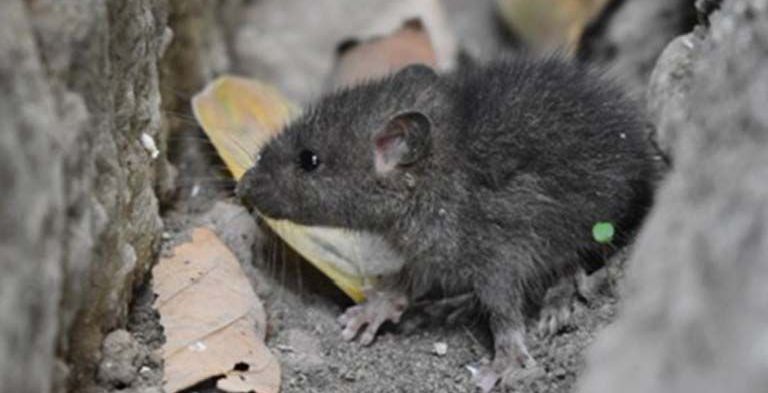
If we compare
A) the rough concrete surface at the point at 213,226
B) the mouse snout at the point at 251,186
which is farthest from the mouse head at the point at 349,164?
the rough concrete surface at the point at 213,226

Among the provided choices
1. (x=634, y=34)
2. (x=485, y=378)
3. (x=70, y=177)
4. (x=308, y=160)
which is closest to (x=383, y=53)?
(x=634, y=34)

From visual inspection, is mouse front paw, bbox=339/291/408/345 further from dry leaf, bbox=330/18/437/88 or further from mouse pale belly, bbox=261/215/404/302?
dry leaf, bbox=330/18/437/88

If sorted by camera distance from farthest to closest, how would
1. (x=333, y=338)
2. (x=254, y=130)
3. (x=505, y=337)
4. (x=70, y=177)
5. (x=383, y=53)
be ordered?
1. (x=383, y=53)
2. (x=254, y=130)
3. (x=333, y=338)
4. (x=505, y=337)
5. (x=70, y=177)

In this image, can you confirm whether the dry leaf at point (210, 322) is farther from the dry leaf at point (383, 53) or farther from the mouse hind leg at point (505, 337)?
the dry leaf at point (383, 53)

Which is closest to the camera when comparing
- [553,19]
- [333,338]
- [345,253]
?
[333,338]

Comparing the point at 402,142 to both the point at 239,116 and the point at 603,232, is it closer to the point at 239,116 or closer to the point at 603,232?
the point at 603,232

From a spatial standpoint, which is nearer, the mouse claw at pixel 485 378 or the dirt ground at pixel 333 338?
the dirt ground at pixel 333 338
